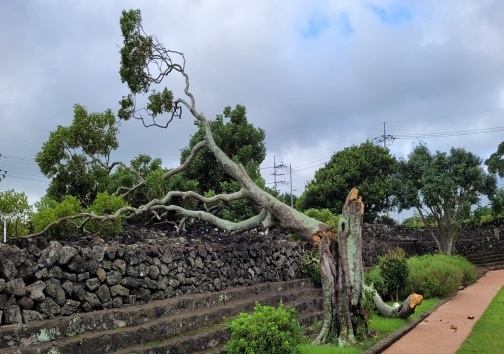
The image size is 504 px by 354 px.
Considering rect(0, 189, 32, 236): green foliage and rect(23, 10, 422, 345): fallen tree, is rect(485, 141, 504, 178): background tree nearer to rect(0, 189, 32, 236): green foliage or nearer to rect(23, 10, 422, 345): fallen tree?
rect(23, 10, 422, 345): fallen tree

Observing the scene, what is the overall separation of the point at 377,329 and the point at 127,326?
5.07 metres

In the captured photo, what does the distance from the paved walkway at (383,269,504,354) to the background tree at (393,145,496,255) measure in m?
5.29

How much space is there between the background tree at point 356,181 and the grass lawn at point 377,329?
17527mm

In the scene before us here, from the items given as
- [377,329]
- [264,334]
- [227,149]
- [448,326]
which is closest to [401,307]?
[448,326]

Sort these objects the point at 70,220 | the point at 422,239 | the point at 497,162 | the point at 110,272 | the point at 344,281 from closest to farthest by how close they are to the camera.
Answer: the point at 110,272, the point at 344,281, the point at 70,220, the point at 422,239, the point at 497,162

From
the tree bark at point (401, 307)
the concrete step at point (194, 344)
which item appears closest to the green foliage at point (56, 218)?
the concrete step at point (194, 344)

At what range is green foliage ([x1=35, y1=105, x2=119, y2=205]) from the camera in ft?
49.8

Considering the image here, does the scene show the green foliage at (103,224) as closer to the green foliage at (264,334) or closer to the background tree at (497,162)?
the green foliage at (264,334)

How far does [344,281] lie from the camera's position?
368 inches

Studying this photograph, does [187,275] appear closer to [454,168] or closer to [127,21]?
[127,21]

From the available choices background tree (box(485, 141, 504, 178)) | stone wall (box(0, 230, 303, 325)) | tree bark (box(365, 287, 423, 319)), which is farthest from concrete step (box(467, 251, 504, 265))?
stone wall (box(0, 230, 303, 325))

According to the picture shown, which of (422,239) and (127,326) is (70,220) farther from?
(422,239)

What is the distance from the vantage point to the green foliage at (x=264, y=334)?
6.72 metres

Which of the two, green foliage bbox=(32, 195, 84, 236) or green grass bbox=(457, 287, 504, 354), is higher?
green foliage bbox=(32, 195, 84, 236)
